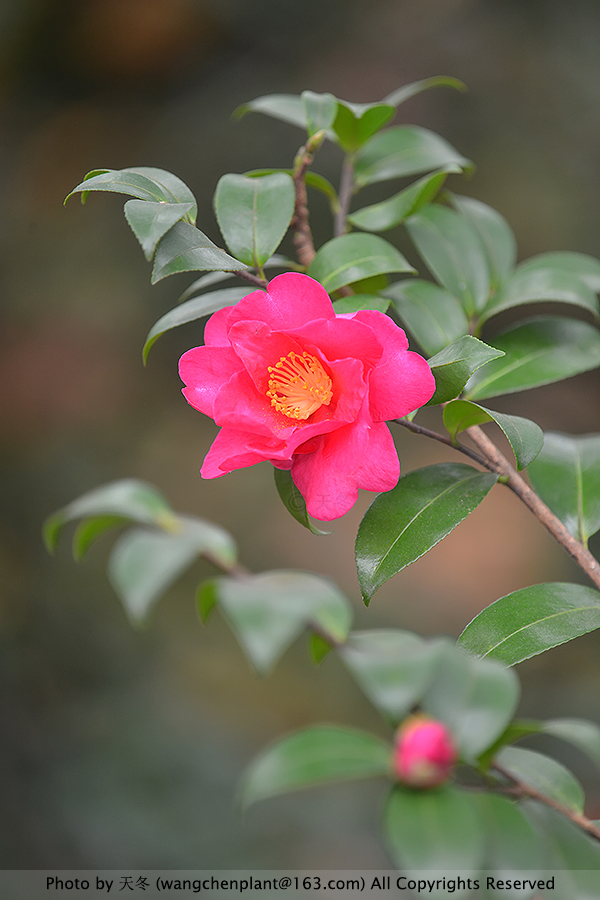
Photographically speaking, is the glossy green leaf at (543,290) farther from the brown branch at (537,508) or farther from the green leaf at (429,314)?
the brown branch at (537,508)

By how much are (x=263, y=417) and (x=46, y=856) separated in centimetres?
162

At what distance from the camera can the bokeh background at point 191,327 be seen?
204cm

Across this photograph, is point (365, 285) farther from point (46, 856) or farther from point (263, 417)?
point (46, 856)

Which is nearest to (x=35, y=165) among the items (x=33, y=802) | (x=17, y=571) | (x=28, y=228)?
(x=28, y=228)

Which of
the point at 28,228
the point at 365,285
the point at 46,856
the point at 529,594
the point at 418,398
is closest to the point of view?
the point at 418,398

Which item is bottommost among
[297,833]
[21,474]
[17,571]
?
[297,833]

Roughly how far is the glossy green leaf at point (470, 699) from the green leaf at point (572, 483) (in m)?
0.40

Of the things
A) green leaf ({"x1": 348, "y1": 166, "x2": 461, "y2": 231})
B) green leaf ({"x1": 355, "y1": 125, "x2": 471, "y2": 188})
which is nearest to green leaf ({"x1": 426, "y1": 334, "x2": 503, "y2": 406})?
green leaf ({"x1": 348, "y1": 166, "x2": 461, "y2": 231})

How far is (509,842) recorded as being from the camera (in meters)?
0.42

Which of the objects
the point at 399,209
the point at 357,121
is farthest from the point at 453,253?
the point at 357,121

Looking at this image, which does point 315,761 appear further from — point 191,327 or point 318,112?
point 191,327

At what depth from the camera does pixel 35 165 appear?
7.78 feet

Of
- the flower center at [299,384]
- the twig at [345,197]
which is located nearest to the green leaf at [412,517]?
the flower center at [299,384]

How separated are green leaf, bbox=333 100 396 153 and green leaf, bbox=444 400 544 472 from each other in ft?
1.37
